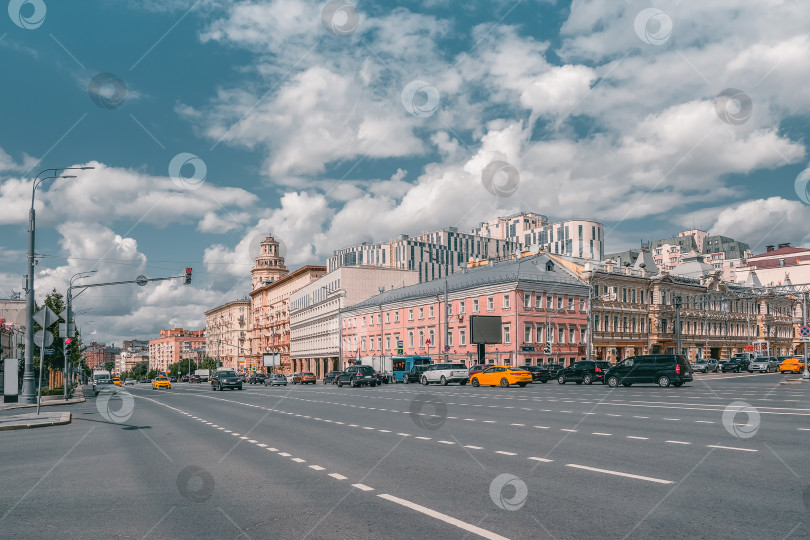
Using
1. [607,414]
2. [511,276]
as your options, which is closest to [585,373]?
[511,276]

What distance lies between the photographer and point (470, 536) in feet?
21.6

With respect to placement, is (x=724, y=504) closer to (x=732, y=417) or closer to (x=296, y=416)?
(x=732, y=417)

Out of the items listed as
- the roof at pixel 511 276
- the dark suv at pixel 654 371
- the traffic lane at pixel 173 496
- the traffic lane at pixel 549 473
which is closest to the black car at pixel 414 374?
the roof at pixel 511 276

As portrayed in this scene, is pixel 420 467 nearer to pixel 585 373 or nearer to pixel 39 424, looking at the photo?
pixel 39 424

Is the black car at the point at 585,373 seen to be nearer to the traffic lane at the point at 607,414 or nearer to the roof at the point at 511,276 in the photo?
the roof at the point at 511,276

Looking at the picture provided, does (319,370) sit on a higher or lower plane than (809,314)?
lower

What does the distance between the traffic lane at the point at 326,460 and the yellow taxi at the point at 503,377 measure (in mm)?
21764

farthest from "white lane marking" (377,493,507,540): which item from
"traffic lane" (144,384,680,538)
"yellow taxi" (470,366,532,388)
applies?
"yellow taxi" (470,366,532,388)

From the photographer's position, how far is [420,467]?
10.6 m

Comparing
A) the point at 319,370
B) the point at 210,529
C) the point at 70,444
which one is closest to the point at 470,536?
the point at 210,529

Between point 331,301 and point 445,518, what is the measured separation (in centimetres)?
9208

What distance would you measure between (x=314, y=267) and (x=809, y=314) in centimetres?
8215

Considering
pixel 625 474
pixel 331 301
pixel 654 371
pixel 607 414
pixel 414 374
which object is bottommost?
pixel 414 374

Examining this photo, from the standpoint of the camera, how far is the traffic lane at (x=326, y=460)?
698 centimetres
